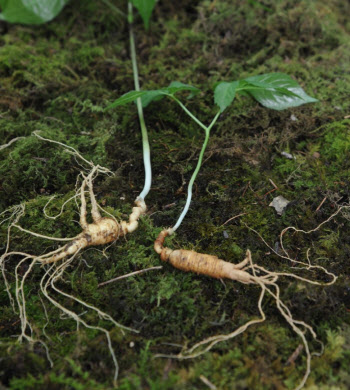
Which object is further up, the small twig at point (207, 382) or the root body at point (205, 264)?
the root body at point (205, 264)

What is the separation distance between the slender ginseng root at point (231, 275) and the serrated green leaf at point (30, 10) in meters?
2.07

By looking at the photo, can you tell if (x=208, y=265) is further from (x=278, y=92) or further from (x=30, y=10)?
(x=30, y=10)

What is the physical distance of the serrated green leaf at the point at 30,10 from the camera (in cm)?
262

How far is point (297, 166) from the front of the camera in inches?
81.8

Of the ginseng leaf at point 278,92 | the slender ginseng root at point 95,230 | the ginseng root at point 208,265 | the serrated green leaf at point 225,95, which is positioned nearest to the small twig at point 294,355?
the ginseng root at point 208,265

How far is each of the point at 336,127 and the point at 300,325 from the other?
1300mm

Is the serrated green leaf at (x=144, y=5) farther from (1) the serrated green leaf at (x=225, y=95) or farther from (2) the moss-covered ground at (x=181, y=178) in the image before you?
(1) the serrated green leaf at (x=225, y=95)

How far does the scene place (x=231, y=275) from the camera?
1.58 metres

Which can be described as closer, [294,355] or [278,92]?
[294,355]

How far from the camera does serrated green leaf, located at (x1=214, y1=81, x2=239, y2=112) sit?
190 cm

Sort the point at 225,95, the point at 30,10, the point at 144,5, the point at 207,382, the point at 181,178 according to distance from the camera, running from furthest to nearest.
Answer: the point at 30,10 → the point at 144,5 → the point at 181,178 → the point at 225,95 → the point at 207,382

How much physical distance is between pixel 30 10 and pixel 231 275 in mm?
2449

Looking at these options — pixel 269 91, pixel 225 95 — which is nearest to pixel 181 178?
pixel 225 95

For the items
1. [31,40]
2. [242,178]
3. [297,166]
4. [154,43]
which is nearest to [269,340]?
[242,178]
